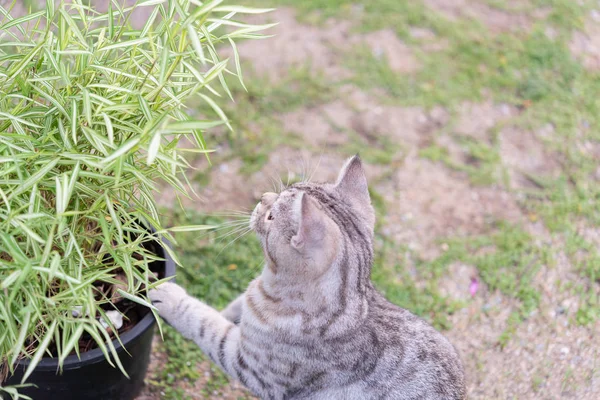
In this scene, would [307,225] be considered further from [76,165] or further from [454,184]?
[454,184]

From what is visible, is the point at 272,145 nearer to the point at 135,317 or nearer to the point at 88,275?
the point at 135,317

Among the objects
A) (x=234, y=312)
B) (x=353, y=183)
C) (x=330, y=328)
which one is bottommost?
(x=234, y=312)

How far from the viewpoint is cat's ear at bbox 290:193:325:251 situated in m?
1.82

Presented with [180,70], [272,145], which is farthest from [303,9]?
[180,70]

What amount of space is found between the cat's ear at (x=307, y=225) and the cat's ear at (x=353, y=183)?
43cm

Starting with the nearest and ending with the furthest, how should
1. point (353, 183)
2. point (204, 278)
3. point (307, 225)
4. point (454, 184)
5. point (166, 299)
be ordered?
1. point (307, 225)
2. point (353, 183)
3. point (166, 299)
4. point (204, 278)
5. point (454, 184)

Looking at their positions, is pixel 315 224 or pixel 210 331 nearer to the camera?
pixel 315 224

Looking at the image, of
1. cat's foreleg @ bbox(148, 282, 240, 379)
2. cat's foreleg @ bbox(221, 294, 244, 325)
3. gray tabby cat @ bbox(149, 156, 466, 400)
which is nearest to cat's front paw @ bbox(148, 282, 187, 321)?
cat's foreleg @ bbox(148, 282, 240, 379)

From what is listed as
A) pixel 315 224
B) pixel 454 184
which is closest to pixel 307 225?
pixel 315 224

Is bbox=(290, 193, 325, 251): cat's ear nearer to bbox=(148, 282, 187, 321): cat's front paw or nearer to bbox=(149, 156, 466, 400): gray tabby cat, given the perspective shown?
bbox=(149, 156, 466, 400): gray tabby cat

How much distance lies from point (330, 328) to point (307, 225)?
48 centimetres

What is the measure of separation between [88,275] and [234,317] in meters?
1.00

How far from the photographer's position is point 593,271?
3.27 m

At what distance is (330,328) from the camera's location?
2105 millimetres
